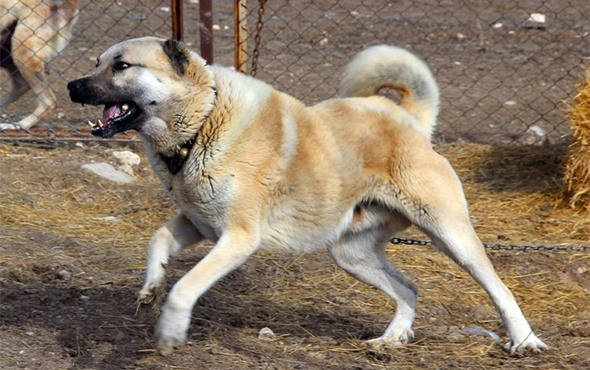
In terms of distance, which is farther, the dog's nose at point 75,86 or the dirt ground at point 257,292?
the dirt ground at point 257,292

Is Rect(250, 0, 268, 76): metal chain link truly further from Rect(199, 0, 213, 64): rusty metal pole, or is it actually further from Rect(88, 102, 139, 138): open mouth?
Rect(88, 102, 139, 138): open mouth

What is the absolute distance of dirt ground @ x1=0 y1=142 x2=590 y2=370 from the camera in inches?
150

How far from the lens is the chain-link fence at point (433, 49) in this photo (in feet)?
25.8

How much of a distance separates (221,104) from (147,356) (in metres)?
1.01

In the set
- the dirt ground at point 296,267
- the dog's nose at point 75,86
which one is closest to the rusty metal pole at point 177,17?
the dirt ground at point 296,267

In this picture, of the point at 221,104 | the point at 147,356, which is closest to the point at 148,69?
the point at 221,104

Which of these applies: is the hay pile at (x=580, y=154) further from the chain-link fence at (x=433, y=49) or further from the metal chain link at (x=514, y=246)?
the chain-link fence at (x=433, y=49)

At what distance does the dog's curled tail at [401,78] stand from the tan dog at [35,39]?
12.1ft

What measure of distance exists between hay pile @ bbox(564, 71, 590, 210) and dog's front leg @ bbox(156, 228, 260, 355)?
2.87 m

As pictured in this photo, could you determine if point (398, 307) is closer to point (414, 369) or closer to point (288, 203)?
point (414, 369)

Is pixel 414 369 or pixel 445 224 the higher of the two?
pixel 445 224

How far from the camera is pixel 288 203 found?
3773 mm

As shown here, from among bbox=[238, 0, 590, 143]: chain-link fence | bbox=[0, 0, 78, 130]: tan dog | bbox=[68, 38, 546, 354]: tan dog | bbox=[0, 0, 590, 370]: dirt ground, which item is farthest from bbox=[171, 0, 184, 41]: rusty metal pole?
bbox=[68, 38, 546, 354]: tan dog

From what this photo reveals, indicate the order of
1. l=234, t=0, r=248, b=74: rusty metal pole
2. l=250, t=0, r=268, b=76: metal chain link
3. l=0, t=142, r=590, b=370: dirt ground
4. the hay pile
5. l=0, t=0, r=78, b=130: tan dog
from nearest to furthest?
1. l=0, t=142, r=590, b=370: dirt ground
2. the hay pile
3. l=250, t=0, r=268, b=76: metal chain link
4. l=234, t=0, r=248, b=74: rusty metal pole
5. l=0, t=0, r=78, b=130: tan dog
